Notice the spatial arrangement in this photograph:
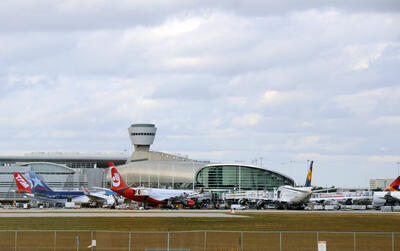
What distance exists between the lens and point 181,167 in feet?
651

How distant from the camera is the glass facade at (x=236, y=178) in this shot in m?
192

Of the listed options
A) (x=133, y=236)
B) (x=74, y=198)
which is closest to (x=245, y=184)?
(x=74, y=198)

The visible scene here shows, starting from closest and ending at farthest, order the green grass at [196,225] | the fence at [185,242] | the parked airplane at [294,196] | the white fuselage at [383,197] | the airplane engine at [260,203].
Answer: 1. the fence at [185,242]
2. the green grass at [196,225]
3. the white fuselage at [383,197]
4. the parked airplane at [294,196]
5. the airplane engine at [260,203]

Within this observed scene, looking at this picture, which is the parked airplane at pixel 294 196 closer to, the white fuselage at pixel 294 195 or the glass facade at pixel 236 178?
the white fuselage at pixel 294 195

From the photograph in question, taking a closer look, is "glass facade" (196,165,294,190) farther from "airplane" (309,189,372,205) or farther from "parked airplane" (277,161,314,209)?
"parked airplane" (277,161,314,209)

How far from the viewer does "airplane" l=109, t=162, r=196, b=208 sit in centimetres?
11525

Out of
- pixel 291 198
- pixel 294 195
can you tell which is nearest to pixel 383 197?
pixel 294 195

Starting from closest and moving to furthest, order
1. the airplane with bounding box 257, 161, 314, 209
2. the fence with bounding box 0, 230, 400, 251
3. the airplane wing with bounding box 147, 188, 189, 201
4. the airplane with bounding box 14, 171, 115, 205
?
the fence with bounding box 0, 230, 400, 251
the airplane with bounding box 257, 161, 314, 209
the airplane wing with bounding box 147, 188, 189, 201
the airplane with bounding box 14, 171, 115, 205

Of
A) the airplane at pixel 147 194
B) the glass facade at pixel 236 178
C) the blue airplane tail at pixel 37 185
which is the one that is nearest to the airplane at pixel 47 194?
the blue airplane tail at pixel 37 185

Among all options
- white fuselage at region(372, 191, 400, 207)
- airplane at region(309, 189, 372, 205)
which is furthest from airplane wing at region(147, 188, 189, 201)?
white fuselage at region(372, 191, 400, 207)

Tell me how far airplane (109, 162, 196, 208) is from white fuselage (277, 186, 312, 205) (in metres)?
18.7

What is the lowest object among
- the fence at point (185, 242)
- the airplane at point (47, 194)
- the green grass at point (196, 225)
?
the green grass at point (196, 225)

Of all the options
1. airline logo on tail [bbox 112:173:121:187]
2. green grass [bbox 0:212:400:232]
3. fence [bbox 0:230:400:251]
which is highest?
airline logo on tail [bbox 112:173:121:187]

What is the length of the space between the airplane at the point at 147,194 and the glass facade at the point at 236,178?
69.9m
